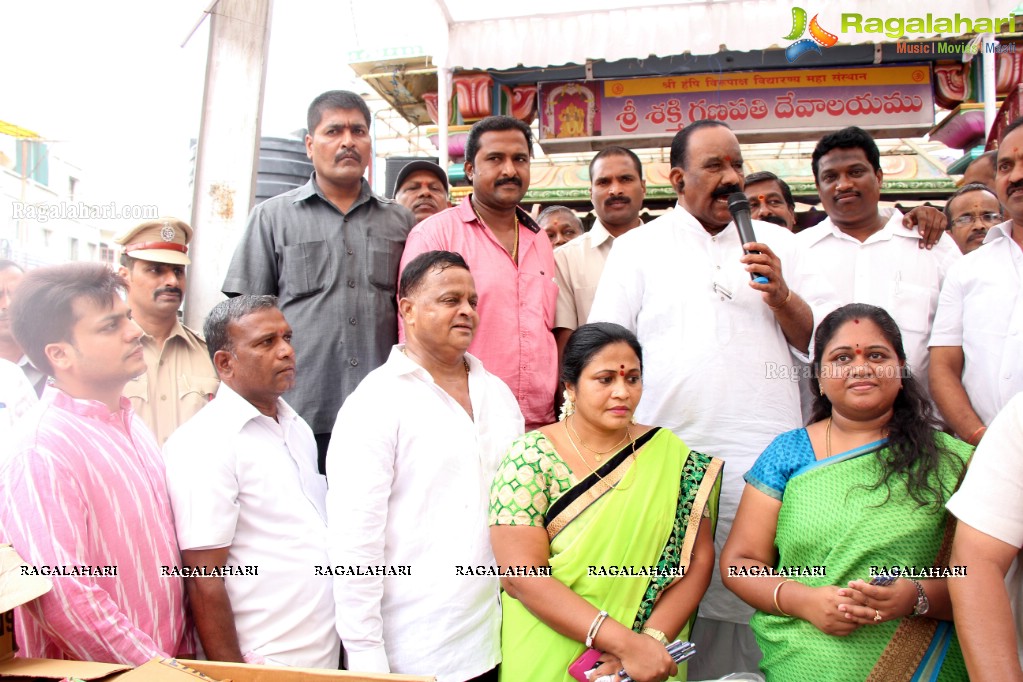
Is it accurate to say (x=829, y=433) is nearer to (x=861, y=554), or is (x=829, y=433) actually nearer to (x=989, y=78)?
(x=861, y=554)

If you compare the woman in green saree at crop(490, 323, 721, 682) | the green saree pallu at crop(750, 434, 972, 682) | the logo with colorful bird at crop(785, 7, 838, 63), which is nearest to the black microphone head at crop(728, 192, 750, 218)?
the woman in green saree at crop(490, 323, 721, 682)

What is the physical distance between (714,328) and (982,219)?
194 cm

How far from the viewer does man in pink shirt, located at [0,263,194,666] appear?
5.16 ft

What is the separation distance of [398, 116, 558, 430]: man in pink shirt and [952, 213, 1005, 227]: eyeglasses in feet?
6.80

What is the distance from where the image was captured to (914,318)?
2.62 metres

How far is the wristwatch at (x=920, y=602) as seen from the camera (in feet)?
5.92

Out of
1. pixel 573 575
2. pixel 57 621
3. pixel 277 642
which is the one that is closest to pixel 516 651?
pixel 573 575

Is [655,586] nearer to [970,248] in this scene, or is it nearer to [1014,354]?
[1014,354]

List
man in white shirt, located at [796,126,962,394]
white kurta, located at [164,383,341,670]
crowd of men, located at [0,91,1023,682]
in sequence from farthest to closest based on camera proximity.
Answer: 1. man in white shirt, located at [796,126,962,394]
2. white kurta, located at [164,383,341,670]
3. crowd of men, located at [0,91,1023,682]

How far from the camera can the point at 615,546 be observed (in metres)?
2.01

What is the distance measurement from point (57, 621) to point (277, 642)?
1.73 ft

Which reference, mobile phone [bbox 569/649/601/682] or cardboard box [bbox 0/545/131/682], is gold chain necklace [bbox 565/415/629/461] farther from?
cardboard box [bbox 0/545/131/682]

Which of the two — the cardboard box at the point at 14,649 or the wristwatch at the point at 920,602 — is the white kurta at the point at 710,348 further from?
the cardboard box at the point at 14,649

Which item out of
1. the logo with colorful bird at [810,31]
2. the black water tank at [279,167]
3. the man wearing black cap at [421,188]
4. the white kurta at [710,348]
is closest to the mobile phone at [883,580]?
the white kurta at [710,348]
